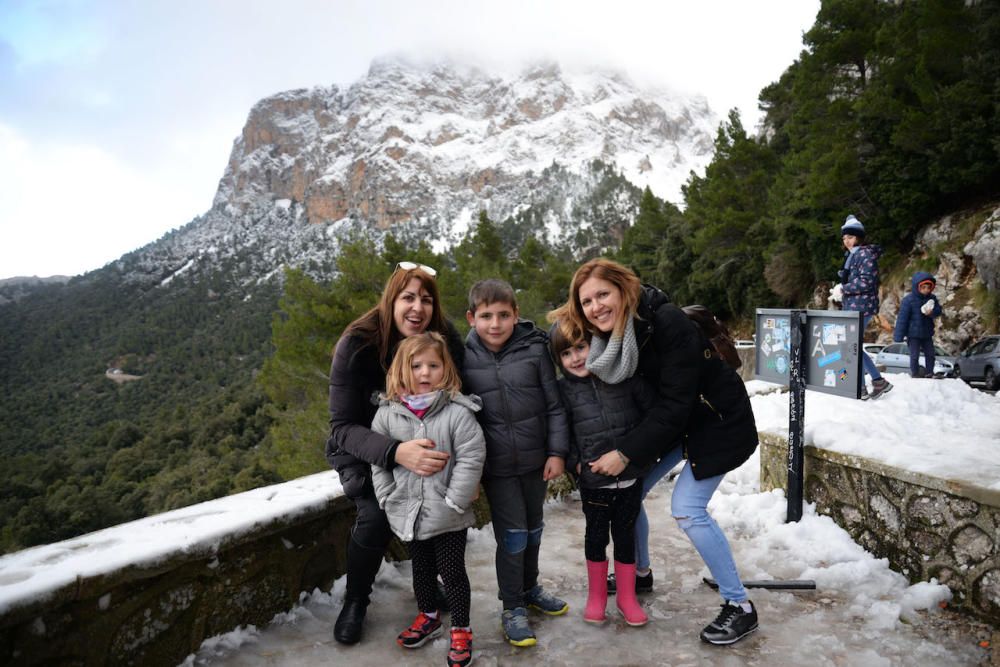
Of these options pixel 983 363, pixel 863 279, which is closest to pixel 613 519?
pixel 863 279

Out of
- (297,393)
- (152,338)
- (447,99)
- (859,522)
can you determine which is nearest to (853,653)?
(859,522)

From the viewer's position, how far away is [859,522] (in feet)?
9.12

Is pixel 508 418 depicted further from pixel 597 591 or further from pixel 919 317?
pixel 919 317

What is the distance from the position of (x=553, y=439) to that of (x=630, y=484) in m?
0.37

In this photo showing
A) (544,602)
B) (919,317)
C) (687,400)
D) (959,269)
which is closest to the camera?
(687,400)

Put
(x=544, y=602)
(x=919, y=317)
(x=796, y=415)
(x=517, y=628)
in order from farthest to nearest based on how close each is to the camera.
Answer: (x=919, y=317), (x=796, y=415), (x=544, y=602), (x=517, y=628)

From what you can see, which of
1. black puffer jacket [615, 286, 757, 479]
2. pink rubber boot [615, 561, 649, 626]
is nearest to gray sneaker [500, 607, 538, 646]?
pink rubber boot [615, 561, 649, 626]

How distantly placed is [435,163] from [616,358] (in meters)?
146

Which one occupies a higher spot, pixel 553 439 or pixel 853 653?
pixel 553 439

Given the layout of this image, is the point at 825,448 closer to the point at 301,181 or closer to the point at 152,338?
the point at 152,338

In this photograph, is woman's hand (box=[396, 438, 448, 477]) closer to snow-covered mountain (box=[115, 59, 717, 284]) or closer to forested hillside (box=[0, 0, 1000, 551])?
forested hillside (box=[0, 0, 1000, 551])

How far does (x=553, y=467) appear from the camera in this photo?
2.27 meters

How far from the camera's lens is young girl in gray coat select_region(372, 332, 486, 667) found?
2.11m

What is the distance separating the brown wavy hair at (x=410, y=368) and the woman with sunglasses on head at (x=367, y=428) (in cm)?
14
